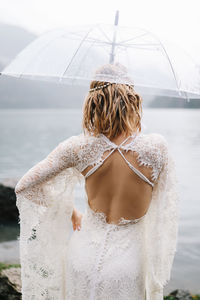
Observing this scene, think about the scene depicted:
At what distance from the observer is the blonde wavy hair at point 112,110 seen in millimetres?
Answer: 1965

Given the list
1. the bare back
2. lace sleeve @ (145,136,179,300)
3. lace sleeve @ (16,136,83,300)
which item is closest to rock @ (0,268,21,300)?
lace sleeve @ (16,136,83,300)

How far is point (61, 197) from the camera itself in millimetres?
2404

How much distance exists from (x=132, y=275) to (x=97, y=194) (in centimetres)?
49

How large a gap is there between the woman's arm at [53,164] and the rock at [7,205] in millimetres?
5820

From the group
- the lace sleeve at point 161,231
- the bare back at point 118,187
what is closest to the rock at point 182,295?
the lace sleeve at point 161,231

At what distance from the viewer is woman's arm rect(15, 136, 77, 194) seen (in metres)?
2.05

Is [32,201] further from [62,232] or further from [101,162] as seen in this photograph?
[101,162]

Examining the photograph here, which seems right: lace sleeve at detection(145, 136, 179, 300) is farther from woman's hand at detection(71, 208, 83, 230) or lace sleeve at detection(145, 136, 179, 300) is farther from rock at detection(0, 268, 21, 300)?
Result: rock at detection(0, 268, 21, 300)

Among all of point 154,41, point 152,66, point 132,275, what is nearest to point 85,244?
point 132,275

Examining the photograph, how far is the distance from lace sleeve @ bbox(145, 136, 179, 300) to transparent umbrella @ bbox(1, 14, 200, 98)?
556 millimetres

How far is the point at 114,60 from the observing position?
2262 mm

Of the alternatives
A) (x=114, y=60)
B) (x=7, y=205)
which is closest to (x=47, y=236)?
(x=114, y=60)

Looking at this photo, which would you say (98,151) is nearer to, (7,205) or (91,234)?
(91,234)

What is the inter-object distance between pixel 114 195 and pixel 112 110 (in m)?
0.46
